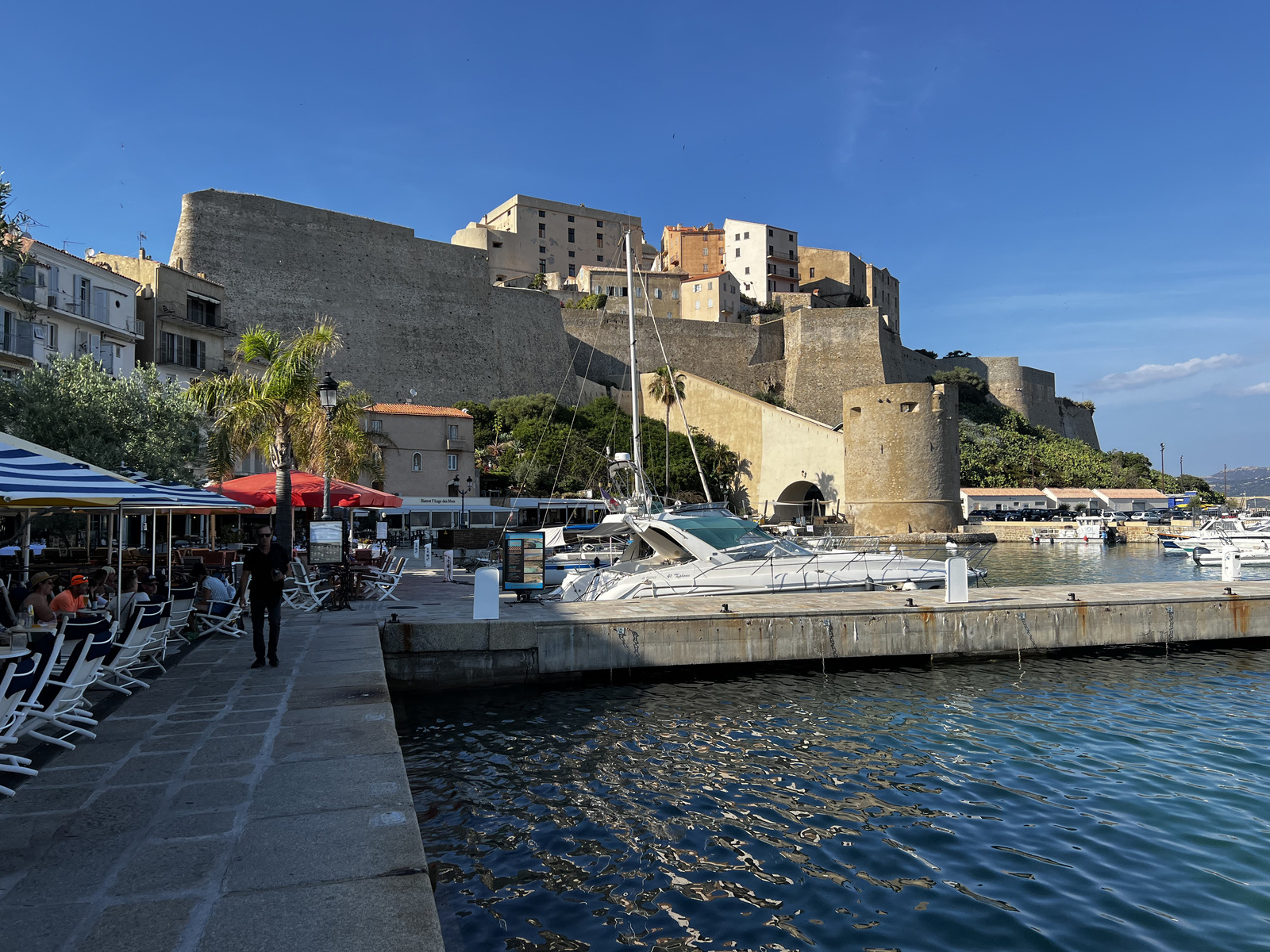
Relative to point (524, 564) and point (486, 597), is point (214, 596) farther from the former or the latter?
point (524, 564)

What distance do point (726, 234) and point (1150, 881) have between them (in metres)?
79.4

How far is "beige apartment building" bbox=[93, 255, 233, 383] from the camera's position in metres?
31.3

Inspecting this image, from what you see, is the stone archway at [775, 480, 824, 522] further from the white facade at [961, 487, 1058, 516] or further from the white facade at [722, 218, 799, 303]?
the white facade at [722, 218, 799, 303]

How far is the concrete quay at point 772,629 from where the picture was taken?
9914 mm

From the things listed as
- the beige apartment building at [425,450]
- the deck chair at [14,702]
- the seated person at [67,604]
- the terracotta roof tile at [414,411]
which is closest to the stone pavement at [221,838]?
the deck chair at [14,702]

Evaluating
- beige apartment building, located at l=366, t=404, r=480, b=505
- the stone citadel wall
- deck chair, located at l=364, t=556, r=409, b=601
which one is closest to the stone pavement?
deck chair, located at l=364, t=556, r=409, b=601

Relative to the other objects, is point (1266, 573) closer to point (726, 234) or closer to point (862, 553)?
point (862, 553)

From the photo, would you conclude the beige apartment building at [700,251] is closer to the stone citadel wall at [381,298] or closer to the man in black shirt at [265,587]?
the stone citadel wall at [381,298]

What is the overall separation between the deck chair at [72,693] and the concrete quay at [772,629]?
13.6 ft

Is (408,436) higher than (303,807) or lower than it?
higher

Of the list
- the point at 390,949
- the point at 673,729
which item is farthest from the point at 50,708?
the point at 673,729

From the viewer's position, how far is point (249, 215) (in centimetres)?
4878

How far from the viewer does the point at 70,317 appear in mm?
26391

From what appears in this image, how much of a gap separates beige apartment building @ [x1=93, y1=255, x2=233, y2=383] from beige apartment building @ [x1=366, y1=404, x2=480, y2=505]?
6712 mm
